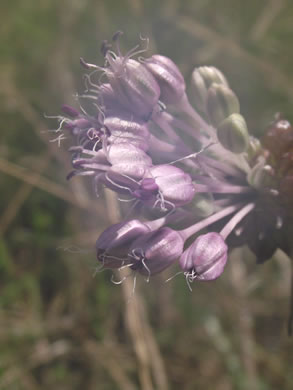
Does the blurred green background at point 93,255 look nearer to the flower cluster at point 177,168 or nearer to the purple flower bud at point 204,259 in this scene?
the flower cluster at point 177,168

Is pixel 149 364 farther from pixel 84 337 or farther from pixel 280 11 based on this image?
pixel 280 11

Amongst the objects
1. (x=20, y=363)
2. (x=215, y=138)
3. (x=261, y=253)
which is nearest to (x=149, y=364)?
(x=20, y=363)

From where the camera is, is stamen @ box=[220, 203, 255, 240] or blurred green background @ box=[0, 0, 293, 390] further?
blurred green background @ box=[0, 0, 293, 390]

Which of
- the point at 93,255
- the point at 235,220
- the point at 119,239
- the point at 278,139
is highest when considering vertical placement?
the point at 278,139

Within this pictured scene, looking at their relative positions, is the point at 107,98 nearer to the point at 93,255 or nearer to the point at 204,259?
the point at 204,259

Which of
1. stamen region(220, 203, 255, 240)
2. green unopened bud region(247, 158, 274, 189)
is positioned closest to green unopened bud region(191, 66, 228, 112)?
green unopened bud region(247, 158, 274, 189)

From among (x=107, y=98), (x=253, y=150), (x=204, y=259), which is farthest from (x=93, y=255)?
(x=204, y=259)

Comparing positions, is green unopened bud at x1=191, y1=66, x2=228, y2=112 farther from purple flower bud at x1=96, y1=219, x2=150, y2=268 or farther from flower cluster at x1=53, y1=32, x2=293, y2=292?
purple flower bud at x1=96, y1=219, x2=150, y2=268
